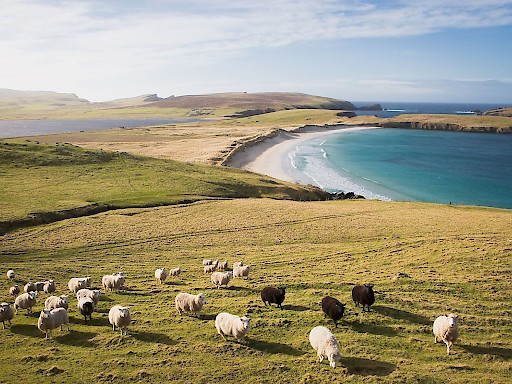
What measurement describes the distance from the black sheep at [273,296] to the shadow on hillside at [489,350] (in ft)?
28.2

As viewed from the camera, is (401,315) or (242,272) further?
(242,272)

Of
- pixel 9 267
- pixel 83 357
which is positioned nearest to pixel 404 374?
pixel 83 357

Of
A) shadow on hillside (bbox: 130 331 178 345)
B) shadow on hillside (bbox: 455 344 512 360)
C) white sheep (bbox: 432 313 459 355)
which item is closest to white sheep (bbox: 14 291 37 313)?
shadow on hillside (bbox: 130 331 178 345)

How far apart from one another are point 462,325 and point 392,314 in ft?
10.6

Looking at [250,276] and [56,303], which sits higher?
[56,303]

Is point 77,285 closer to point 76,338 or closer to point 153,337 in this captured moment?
point 76,338

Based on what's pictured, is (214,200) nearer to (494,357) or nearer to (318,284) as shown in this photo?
(318,284)

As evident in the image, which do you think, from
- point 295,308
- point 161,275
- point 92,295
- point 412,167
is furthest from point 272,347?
point 412,167

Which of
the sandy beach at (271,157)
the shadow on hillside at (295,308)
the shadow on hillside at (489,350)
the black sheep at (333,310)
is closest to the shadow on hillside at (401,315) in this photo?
the shadow on hillside at (489,350)

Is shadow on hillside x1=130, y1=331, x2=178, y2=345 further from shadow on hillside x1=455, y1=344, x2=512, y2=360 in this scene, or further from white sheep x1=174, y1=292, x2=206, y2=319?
shadow on hillside x1=455, y1=344, x2=512, y2=360

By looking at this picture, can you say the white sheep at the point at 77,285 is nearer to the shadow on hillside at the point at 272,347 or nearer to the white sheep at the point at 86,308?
the white sheep at the point at 86,308

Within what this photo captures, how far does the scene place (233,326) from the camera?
17.8 metres

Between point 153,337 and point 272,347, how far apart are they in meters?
5.50

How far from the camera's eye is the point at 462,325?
19.5m
